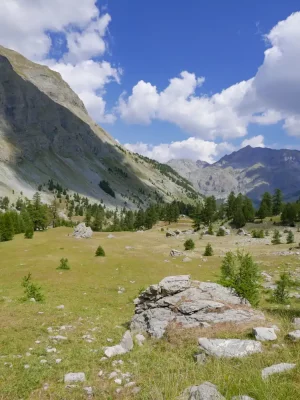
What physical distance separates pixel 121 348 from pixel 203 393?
248 inches

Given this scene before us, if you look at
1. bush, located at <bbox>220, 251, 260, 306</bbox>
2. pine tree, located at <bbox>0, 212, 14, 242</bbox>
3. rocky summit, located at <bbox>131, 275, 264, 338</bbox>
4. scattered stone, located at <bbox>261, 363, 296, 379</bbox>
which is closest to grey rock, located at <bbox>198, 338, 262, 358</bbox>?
scattered stone, located at <bbox>261, 363, 296, 379</bbox>

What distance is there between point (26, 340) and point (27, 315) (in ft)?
17.7

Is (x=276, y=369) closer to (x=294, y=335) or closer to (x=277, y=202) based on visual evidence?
(x=294, y=335)

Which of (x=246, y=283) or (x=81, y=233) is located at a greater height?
(x=246, y=283)

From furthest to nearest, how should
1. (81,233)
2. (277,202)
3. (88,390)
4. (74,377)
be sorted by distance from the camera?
(277,202)
(81,233)
(74,377)
(88,390)

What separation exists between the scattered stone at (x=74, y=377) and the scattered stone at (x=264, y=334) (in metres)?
7.11

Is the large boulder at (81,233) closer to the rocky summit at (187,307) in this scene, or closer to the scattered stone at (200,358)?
the rocky summit at (187,307)

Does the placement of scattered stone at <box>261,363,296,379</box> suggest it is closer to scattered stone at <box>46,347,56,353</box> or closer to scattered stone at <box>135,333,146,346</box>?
scattered stone at <box>135,333,146,346</box>

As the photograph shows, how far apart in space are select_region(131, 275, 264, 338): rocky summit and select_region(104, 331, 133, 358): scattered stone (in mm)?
1851

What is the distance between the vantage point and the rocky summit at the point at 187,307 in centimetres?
1549

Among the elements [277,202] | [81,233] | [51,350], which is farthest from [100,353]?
[277,202]

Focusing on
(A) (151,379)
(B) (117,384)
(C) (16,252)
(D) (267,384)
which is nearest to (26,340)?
(B) (117,384)

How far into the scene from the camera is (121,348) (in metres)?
13.5

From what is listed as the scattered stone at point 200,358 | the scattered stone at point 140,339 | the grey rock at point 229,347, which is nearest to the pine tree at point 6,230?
the scattered stone at point 140,339
